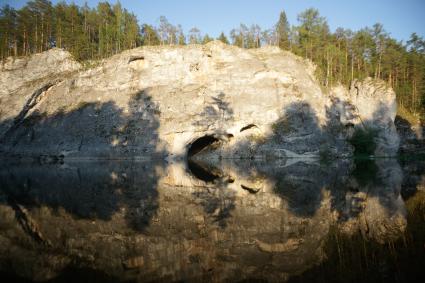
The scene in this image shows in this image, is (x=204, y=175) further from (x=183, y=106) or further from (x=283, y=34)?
(x=283, y=34)

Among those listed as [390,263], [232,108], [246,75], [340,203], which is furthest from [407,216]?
[246,75]

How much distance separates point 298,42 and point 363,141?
1106 inches

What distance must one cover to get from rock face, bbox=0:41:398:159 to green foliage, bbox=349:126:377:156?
1574mm

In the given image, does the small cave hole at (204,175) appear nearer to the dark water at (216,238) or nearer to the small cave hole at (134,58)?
the dark water at (216,238)

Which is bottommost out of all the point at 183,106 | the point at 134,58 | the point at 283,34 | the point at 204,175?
the point at 204,175

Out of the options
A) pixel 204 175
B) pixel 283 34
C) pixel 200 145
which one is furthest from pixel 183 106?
pixel 283 34

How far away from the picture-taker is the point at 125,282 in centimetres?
475

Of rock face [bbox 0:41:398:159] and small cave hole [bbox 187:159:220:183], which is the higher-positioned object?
rock face [bbox 0:41:398:159]

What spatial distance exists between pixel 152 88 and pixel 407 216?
44544 millimetres

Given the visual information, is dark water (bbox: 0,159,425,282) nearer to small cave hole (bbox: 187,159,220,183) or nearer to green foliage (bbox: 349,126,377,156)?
small cave hole (bbox: 187,159,220,183)

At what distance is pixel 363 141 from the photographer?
46.2 m

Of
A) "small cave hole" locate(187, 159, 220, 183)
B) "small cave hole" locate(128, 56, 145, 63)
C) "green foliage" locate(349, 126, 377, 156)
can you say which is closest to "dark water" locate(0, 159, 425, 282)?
"small cave hole" locate(187, 159, 220, 183)

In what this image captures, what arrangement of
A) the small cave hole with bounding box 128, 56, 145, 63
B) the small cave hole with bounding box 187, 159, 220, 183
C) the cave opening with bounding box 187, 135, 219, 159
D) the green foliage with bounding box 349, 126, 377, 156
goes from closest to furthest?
the small cave hole with bounding box 187, 159, 220, 183 < the green foliage with bounding box 349, 126, 377, 156 < the small cave hole with bounding box 128, 56, 145, 63 < the cave opening with bounding box 187, 135, 219, 159

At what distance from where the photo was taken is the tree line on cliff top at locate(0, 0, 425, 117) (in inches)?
2215
